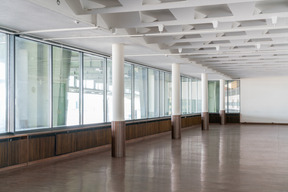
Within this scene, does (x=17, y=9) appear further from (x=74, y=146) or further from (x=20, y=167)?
(x=74, y=146)

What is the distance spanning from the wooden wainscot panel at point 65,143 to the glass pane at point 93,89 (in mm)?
1539

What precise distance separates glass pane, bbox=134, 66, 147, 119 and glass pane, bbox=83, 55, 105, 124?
10.2 ft

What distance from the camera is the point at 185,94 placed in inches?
981

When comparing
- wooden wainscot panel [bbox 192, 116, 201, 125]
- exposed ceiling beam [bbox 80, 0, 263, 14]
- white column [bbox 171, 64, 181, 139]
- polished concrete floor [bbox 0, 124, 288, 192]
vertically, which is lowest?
polished concrete floor [bbox 0, 124, 288, 192]

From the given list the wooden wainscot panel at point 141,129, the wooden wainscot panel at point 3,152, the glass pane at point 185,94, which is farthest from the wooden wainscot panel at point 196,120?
the wooden wainscot panel at point 3,152

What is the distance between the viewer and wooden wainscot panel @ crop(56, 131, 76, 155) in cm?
1048

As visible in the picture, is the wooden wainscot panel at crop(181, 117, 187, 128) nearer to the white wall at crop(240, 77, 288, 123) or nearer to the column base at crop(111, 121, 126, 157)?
the white wall at crop(240, 77, 288, 123)

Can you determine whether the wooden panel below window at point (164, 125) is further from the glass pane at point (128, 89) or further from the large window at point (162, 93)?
the glass pane at point (128, 89)

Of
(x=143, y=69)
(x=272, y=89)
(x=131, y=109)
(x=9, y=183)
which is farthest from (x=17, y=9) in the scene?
(x=272, y=89)

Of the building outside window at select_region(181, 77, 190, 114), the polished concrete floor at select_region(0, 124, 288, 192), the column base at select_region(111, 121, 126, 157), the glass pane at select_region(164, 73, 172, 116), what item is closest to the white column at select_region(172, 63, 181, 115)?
the glass pane at select_region(164, 73, 172, 116)

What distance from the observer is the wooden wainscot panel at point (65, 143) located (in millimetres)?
10477

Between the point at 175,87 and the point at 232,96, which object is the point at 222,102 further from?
the point at 175,87

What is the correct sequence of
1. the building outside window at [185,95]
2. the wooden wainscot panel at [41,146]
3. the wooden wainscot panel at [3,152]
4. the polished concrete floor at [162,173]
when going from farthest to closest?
the building outside window at [185,95] < the wooden wainscot panel at [41,146] < the wooden wainscot panel at [3,152] < the polished concrete floor at [162,173]

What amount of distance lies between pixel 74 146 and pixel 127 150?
213 centimetres
